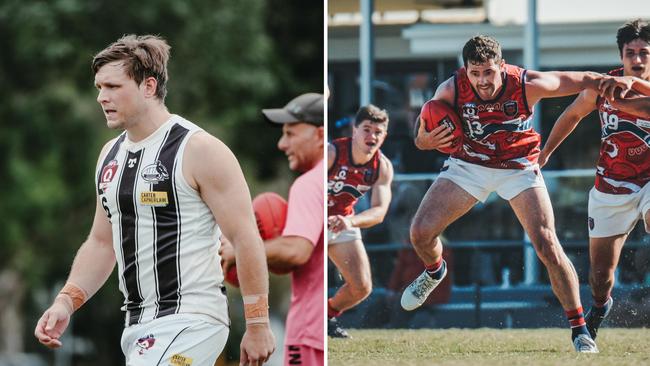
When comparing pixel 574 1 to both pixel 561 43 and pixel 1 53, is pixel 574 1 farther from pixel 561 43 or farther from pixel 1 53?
pixel 1 53

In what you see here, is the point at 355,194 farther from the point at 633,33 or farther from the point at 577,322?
the point at 633,33

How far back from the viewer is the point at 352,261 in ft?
23.0

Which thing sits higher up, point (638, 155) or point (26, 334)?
point (638, 155)

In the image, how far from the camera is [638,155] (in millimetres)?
6520

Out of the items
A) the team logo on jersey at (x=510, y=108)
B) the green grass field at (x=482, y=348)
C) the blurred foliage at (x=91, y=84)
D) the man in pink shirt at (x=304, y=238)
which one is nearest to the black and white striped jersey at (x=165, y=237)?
the man in pink shirt at (x=304, y=238)

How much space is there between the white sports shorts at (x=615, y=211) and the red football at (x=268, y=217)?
4.81 feet

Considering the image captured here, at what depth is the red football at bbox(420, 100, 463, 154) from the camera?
6715 millimetres

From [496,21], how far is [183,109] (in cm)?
1209

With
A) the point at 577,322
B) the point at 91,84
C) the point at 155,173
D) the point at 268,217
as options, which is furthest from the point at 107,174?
the point at 91,84

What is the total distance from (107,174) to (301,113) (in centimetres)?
131

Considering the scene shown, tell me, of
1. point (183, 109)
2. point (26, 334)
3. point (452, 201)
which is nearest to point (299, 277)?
point (452, 201)

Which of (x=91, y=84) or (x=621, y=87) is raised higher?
(x=621, y=87)

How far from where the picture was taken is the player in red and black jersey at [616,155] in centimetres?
647

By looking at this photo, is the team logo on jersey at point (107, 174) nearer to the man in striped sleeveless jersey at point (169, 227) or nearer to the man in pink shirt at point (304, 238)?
the man in striped sleeveless jersey at point (169, 227)
